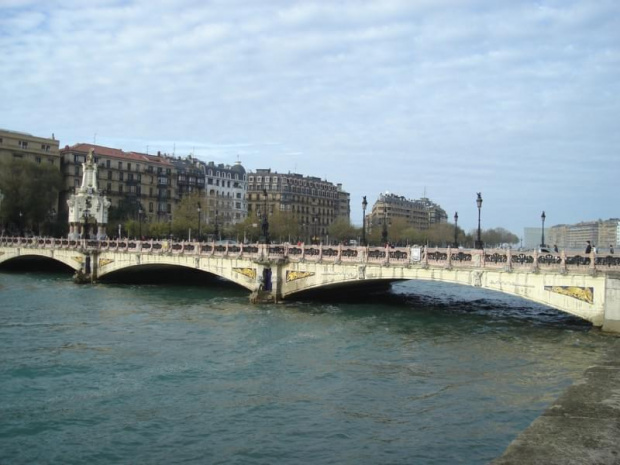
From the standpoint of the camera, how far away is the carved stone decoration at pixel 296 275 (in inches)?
1613

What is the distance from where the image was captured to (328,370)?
23.5 metres

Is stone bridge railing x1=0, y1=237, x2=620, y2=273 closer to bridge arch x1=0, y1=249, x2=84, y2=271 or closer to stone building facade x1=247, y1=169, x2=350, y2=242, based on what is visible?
bridge arch x1=0, y1=249, x2=84, y2=271

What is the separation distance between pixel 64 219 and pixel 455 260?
285 feet

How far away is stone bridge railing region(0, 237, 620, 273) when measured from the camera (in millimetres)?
30312

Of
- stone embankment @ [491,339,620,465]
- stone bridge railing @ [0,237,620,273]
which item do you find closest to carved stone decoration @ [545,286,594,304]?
stone bridge railing @ [0,237,620,273]

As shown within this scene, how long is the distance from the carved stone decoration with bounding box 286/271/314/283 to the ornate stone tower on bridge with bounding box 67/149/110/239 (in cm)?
4317

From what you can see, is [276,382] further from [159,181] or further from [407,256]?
[159,181]

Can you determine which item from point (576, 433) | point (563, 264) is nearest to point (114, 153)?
point (563, 264)

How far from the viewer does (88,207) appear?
79.2m

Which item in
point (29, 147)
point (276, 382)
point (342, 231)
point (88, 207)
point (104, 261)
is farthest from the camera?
point (342, 231)

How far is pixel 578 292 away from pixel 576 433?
63.9 feet

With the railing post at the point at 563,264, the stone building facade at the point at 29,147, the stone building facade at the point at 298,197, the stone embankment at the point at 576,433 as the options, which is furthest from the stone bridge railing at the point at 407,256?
the stone building facade at the point at 298,197

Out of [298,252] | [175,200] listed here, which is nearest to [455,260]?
[298,252]

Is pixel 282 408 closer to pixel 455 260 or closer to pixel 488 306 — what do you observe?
pixel 455 260
